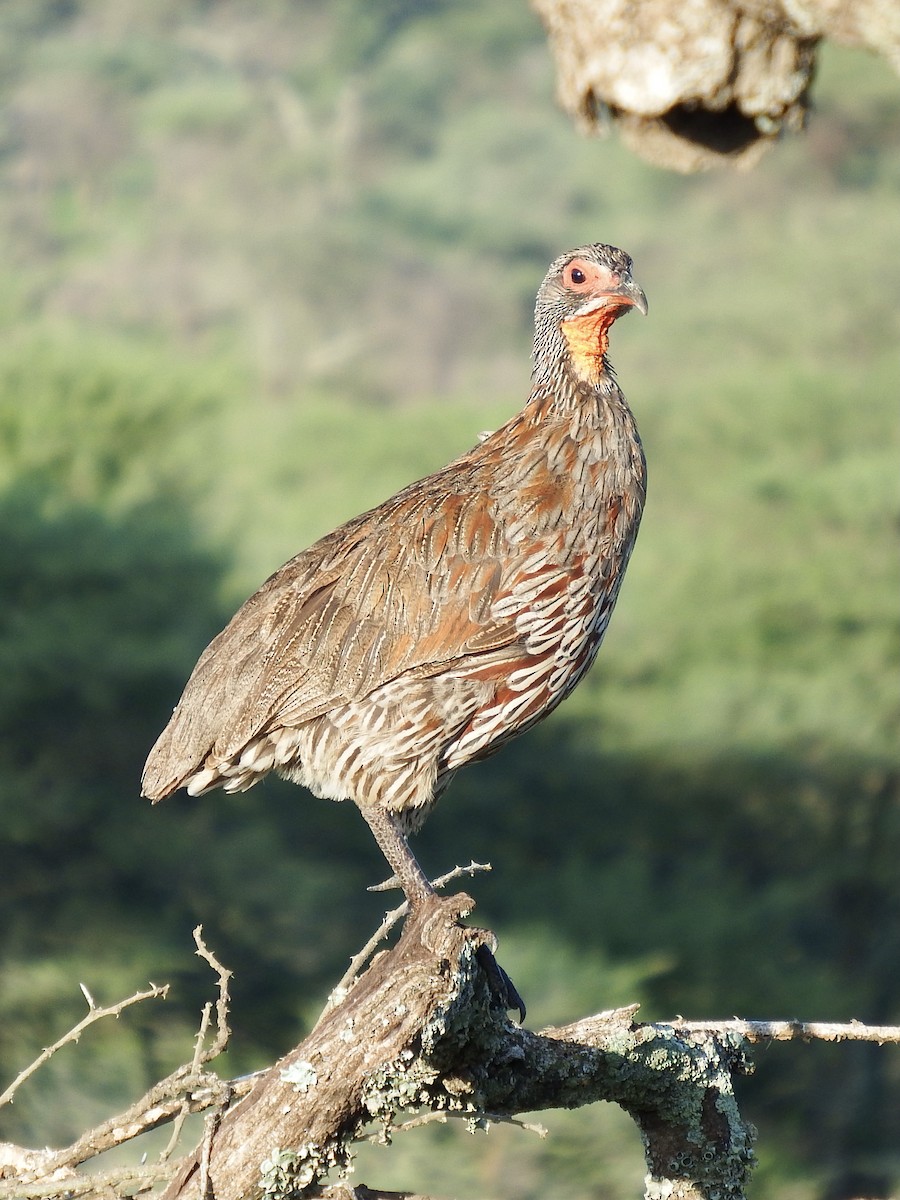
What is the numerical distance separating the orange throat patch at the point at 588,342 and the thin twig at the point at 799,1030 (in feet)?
6.18

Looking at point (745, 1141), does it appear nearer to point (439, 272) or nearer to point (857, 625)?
point (857, 625)

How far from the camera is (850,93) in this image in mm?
37938

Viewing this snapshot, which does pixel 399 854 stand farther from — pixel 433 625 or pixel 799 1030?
pixel 799 1030

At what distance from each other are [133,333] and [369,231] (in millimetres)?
12204

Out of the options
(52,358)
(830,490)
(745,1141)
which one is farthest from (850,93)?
(745,1141)

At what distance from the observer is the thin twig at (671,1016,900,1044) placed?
11.7ft

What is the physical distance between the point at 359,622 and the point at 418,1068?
156 cm

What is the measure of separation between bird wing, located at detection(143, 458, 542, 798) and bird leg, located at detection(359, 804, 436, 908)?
0.35 meters

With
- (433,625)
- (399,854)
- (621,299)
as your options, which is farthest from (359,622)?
(621,299)

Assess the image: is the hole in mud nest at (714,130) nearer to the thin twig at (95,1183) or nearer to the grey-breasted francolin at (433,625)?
the grey-breasted francolin at (433,625)

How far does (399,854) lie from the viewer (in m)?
4.60

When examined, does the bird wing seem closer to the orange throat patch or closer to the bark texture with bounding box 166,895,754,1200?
the orange throat patch

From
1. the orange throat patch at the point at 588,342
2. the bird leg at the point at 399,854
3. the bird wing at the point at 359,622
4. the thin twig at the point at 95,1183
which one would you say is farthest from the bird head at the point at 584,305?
the thin twig at the point at 95,1183

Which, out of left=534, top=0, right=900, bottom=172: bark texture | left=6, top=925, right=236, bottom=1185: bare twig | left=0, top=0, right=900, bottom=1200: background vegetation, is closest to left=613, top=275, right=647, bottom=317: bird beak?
left=534, top=0, right=900, bottom=172: bark texture
